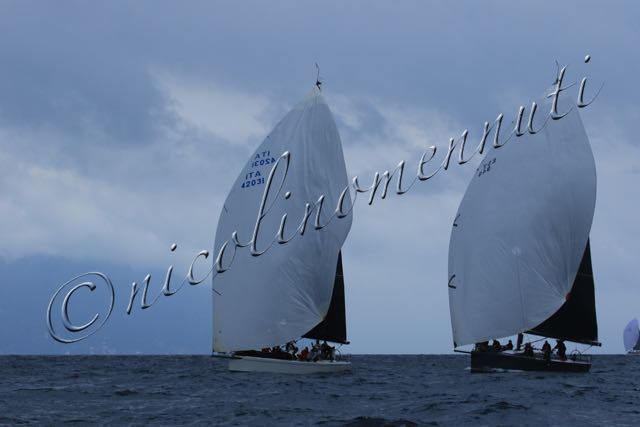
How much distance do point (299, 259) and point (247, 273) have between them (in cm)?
271

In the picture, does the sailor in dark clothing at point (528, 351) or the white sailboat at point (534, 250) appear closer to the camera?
the sailor in dark clothing at point (528, 351)

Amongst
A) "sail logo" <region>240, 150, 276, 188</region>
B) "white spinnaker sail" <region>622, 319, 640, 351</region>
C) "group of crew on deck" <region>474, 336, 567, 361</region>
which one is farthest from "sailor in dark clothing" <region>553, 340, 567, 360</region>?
"white spinnaker sail" <region>622, 319, 640, 351</region>

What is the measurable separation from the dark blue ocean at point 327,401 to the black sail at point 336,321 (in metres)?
3.10

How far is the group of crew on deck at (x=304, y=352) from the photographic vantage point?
1853 inches

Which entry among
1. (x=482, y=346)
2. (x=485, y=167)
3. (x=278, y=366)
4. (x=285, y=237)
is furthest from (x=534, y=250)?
(x=278, y=366)

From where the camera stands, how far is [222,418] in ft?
95.3

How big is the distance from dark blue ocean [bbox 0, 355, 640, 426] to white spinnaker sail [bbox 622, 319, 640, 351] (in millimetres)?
125673

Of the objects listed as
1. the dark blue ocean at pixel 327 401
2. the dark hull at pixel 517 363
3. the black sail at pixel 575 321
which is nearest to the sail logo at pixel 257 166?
the dark blue ocean at pixel 327 401

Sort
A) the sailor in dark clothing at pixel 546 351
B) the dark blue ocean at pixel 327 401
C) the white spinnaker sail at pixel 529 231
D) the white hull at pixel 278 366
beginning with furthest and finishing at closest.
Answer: the white spinnaker sail at pixel 529 231 < the sailor in dark clothing at pixel 546 351 < the white hull at pixel 278 366 < the dark blue ocean at pixel 327 401

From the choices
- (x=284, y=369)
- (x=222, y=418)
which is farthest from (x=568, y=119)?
(x=222, y=418)

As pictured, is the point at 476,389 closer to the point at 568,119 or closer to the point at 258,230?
the point at 258,230

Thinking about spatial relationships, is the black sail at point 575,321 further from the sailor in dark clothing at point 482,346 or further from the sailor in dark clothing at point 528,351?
the sailor in dark clothing at point 482,346

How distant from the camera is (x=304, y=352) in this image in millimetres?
47406

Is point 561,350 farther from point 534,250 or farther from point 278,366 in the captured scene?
point 278,366
